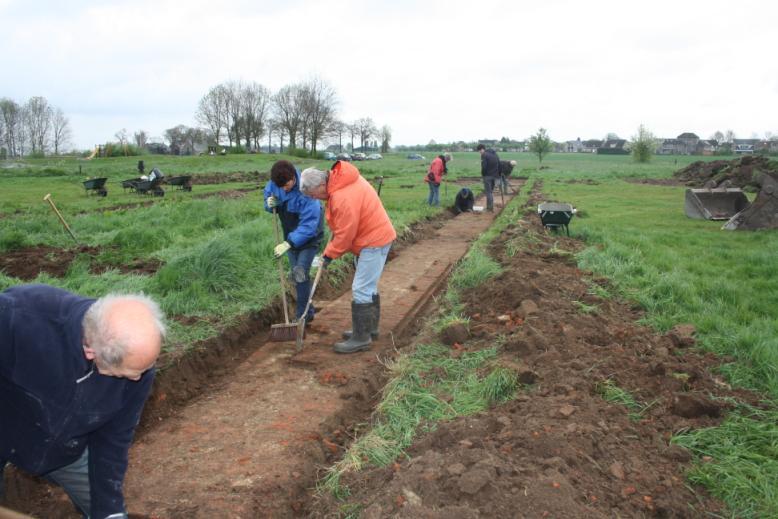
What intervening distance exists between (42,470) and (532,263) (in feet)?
21.5

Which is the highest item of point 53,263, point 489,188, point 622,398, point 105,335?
point 489,188

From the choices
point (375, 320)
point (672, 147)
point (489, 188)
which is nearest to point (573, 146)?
point (672, 147)

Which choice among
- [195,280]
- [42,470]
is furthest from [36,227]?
[42,470]

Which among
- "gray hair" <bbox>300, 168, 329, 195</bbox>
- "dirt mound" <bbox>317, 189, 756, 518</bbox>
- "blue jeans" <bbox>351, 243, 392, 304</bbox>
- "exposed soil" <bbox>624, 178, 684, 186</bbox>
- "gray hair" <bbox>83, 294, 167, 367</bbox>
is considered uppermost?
"exposed soil" <bbox>624, 178, 684, 186</bbox>

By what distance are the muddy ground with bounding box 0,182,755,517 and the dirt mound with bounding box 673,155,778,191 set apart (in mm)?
19026

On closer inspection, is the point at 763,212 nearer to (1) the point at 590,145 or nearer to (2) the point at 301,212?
(2) the point at 301,212

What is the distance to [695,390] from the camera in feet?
13.5

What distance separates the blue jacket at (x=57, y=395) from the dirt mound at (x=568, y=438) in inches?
49.4

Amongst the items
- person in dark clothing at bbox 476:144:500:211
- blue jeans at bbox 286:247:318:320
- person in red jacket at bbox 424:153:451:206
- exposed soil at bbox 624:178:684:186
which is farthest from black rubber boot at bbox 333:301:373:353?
exposed soil at bbox 624:178:684:186

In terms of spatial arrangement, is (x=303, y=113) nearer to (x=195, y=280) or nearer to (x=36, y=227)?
(x=36, y=227)

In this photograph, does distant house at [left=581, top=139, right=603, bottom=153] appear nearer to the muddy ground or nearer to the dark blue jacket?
the dark blue jacket

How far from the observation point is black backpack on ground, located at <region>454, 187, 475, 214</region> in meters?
16.9

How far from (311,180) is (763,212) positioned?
33.5 feet

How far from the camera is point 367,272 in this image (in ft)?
18.9
